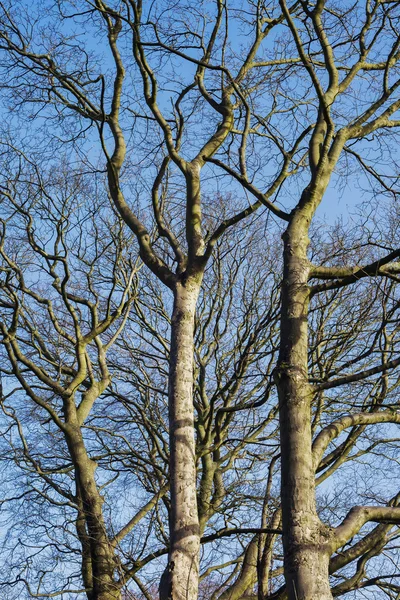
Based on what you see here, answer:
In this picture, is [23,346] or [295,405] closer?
[295,405]

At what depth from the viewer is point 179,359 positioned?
5.84m

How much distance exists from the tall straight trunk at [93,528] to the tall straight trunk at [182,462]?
1.74m

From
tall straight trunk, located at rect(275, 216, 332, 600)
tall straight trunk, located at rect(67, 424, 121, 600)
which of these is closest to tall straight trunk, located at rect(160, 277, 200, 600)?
tall straight trunk, located at rect(275, 216, 332, 600)

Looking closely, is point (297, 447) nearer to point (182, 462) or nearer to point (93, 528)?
point (182, 462)

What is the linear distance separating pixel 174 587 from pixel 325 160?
11.4 feet

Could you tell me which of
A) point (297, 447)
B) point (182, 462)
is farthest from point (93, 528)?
point (297, 447)

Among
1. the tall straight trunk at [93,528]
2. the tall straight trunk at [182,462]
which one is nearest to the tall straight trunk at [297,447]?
the tall straight trunk at [182,462]

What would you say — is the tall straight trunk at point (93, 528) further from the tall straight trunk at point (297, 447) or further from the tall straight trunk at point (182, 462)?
the tall straight trunk at point (297, 447)

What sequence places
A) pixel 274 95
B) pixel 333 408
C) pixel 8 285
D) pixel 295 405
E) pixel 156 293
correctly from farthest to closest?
pixel 156 293 → pixel 333 408 → pixel 8 285 → pixel 274 95 → pixel 295 405

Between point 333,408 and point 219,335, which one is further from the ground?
point 219,335

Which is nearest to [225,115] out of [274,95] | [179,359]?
[274,95]

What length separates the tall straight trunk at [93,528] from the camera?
7.10m

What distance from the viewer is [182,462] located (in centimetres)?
534

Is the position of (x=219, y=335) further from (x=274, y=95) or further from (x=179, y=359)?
(x=179, y=359)
